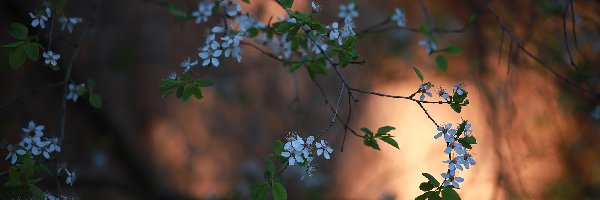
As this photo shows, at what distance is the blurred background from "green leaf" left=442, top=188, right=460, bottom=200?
138cm

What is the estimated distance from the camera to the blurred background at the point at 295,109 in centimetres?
285

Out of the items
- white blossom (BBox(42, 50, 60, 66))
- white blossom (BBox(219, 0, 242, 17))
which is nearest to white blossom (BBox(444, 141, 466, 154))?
white blossom (BBox(219, 0, 242, 17))

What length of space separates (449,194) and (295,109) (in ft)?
4.81

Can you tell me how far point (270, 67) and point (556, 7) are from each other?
1657 millimetres

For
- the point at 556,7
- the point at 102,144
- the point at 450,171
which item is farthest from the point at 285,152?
the point at 102,144

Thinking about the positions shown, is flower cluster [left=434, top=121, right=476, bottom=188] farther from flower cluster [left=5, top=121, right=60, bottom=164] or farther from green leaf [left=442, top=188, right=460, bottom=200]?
flower cluster [left=5, top=121, right=60, bottom=164]

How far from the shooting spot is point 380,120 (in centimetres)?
375

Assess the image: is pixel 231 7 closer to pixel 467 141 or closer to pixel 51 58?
pixel 51 58

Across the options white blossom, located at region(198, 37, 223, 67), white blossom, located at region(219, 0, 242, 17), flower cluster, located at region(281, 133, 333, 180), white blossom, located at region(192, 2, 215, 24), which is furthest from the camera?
white blossom, located at region(192, 2, 215, 24)

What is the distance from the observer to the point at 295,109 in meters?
2.74

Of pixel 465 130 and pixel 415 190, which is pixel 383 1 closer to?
pixel 415 190

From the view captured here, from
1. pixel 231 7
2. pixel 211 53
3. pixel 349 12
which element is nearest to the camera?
pixel 211 53

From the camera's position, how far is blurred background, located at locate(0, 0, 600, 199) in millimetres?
2854

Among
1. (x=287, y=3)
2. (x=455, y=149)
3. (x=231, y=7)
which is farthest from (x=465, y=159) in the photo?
(x=231, y=7)
